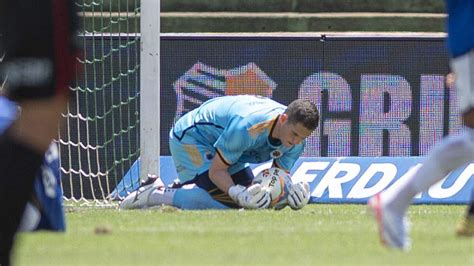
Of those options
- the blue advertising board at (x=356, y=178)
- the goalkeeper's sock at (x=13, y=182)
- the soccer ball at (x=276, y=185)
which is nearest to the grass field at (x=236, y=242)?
the goalkeeper's sock at (x=13, y=182)

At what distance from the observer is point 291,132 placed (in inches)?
382

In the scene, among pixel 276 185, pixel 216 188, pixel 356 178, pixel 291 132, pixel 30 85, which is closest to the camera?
pixel 30 85

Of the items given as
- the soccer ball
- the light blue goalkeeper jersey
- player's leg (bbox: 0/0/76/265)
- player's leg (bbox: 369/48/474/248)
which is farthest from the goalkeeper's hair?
player's leg (bbox: 0/0/76/265)

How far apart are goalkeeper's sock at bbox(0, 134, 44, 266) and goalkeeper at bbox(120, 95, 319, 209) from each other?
5062mm

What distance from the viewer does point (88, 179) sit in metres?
12.3

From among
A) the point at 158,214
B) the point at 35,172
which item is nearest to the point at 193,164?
the point at 158,214

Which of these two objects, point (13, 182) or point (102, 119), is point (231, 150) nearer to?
point (102, 119)

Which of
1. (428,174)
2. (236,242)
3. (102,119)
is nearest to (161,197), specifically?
(102,119)

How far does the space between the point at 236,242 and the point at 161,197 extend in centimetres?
402

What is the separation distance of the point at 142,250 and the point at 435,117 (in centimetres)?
691

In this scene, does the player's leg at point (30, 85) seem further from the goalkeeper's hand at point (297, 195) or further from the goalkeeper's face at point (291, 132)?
the goalkeeper's hand at point (297, 195)

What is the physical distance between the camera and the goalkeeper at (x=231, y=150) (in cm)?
979

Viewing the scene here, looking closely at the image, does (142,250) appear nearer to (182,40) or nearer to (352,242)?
(352,242)

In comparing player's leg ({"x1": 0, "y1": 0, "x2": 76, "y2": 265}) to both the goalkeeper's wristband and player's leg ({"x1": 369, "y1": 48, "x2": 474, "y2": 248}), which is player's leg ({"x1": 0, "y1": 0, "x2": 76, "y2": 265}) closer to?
player's leg ({"x1": 369, "y1": 48, "x2": 474, "y2": 248})
